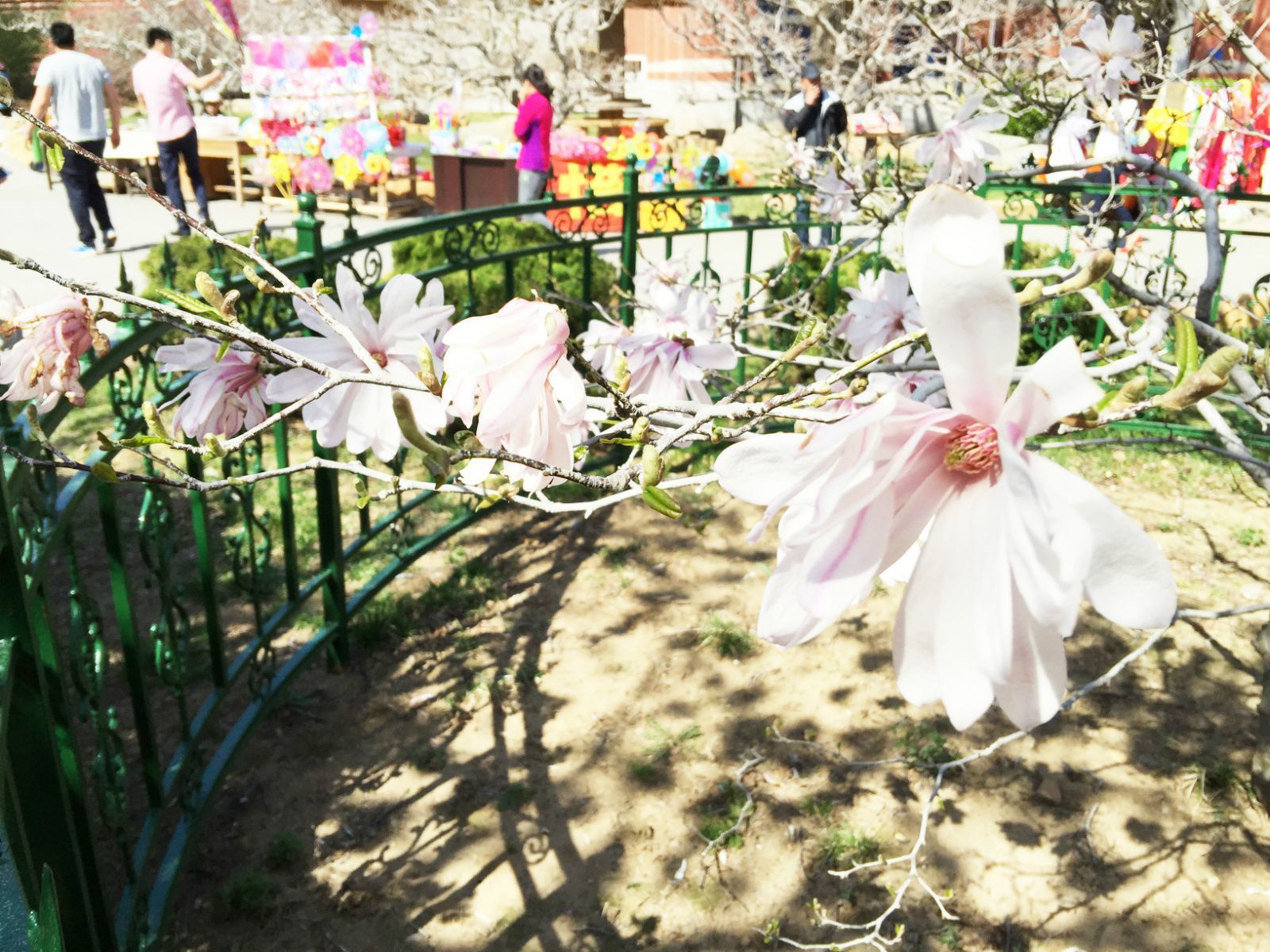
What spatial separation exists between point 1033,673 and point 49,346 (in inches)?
43.8

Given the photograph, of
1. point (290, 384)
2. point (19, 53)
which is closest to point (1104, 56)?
point (290, 384)

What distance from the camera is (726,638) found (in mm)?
3816

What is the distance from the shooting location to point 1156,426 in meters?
5.46

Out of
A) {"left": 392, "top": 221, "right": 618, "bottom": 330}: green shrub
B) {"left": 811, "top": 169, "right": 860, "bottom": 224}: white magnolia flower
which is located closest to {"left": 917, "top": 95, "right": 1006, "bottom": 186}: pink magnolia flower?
{"left": 811, "top": 169, "right": 860, "bottom": 224}: white magnolia flower

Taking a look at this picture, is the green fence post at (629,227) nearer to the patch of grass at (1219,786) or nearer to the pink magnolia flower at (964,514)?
the patch of grass at (1219,786)

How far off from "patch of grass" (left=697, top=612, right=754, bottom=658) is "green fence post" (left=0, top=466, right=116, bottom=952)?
87.2 inches

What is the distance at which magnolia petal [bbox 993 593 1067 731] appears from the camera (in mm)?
632

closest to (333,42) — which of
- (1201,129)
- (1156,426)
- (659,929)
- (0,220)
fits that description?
(0,220)

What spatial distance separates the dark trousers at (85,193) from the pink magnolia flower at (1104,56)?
8.67 m

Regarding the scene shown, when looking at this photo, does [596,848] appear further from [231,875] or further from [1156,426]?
[1156,426]

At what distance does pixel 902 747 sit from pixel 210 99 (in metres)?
18.5

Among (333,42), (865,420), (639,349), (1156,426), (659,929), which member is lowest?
(659,929)

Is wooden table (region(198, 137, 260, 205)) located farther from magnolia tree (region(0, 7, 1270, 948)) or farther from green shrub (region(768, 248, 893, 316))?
magnolia tree (region(0, 7, 1270, 948))

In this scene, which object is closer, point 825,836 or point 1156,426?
point 825,836
